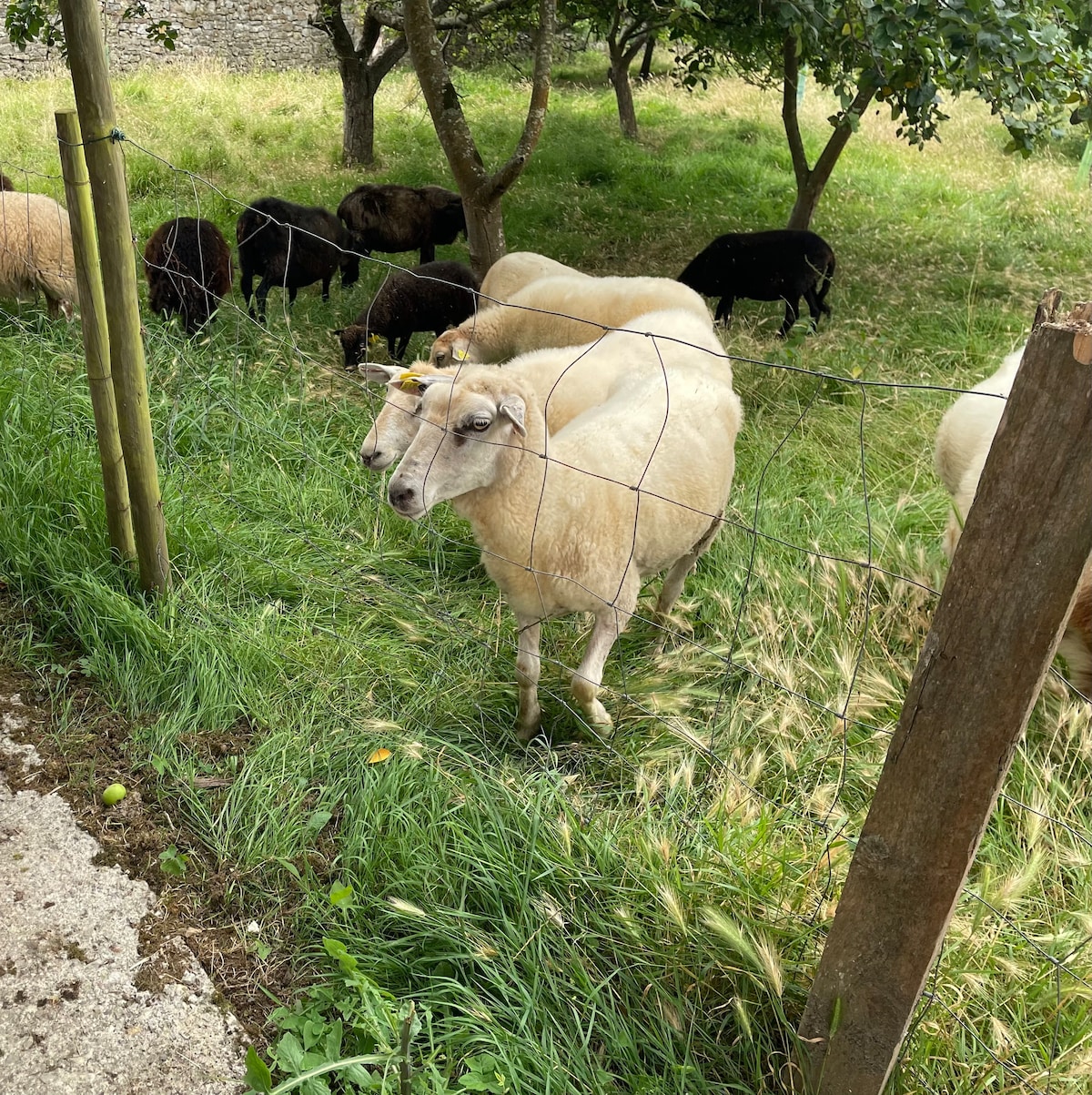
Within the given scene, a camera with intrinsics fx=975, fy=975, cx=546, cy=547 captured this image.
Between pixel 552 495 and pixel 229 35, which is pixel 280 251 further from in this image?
pixel 229 35

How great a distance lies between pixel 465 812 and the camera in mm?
2896

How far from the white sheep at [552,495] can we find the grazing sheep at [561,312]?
232 cm

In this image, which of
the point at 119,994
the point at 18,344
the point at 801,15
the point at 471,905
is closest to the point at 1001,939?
the point at 471,905

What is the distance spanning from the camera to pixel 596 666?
3.51 m

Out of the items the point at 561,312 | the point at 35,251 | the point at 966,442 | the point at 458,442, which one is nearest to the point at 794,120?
the point at 561,312

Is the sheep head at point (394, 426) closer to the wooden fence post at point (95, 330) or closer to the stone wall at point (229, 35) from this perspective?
the wooden fence post at point (95, 330)

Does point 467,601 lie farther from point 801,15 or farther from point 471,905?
point 801,15

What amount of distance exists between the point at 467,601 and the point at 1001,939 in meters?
2.47

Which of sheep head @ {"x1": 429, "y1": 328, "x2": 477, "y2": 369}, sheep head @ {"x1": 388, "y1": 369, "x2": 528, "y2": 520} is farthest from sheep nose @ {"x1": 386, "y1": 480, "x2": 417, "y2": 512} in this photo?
sheep head @ {"x1": 429, "y1": 328, "x2": 477, "y2": 369}

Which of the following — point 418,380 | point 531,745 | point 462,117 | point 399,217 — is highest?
point 462,117

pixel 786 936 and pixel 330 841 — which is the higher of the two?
pixel 786 936

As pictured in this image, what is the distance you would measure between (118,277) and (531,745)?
2177 millimetres

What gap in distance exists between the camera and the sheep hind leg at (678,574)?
432 centimetres

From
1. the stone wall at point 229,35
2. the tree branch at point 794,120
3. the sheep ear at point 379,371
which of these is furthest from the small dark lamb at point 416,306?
the stone wall at point 229,35
